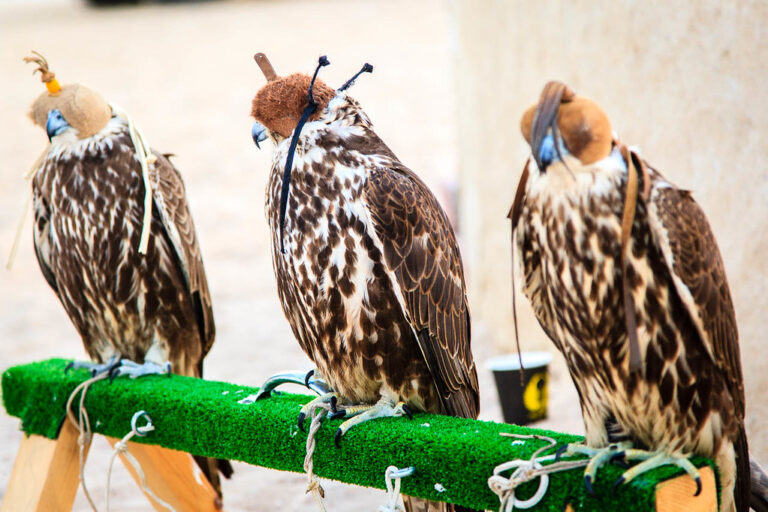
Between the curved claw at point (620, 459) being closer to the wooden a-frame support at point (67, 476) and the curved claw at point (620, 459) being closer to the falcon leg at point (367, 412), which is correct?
the falcon leg at point (367, 412)

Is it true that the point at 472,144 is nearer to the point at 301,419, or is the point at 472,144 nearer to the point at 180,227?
the point at 180,227

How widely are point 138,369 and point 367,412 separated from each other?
0.83 meters

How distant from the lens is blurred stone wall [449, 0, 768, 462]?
8.84 feet

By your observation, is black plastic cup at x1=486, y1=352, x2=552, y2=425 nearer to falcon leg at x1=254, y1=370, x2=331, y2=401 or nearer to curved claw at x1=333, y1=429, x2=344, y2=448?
falcon leg at x1=254, y1=370, x2=331, y2=401

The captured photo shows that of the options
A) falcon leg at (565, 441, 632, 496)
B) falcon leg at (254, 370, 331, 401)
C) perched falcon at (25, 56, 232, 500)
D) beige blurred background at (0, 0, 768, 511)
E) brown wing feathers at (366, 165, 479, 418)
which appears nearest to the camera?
falcon leg at (565, 441, 632, 496)

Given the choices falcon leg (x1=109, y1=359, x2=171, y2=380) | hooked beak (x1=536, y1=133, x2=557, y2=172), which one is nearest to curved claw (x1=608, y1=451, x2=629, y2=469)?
hooked beak (x1=536, y1=133, x2=557, y2=172)

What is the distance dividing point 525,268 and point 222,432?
0.97m

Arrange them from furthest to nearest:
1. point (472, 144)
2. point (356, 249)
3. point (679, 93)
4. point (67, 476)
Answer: point (472, 144) → point (679, 93) → point (67, 476) → point (356, 249)

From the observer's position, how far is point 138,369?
2473mm

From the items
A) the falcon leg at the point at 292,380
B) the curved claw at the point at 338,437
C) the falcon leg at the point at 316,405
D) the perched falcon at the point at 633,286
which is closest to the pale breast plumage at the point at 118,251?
the falcon leg at the point at 292,380

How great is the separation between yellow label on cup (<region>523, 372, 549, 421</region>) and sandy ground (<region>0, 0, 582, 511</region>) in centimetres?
71

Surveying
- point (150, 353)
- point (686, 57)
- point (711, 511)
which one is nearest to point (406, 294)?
point (711, 511)

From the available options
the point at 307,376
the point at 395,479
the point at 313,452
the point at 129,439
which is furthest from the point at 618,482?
the point at 129,439

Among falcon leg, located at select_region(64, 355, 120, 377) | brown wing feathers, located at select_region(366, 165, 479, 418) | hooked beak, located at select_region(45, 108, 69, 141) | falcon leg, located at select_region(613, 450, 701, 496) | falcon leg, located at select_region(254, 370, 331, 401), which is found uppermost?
hooked beak, located at select_region(45, 108, 69, 141)
